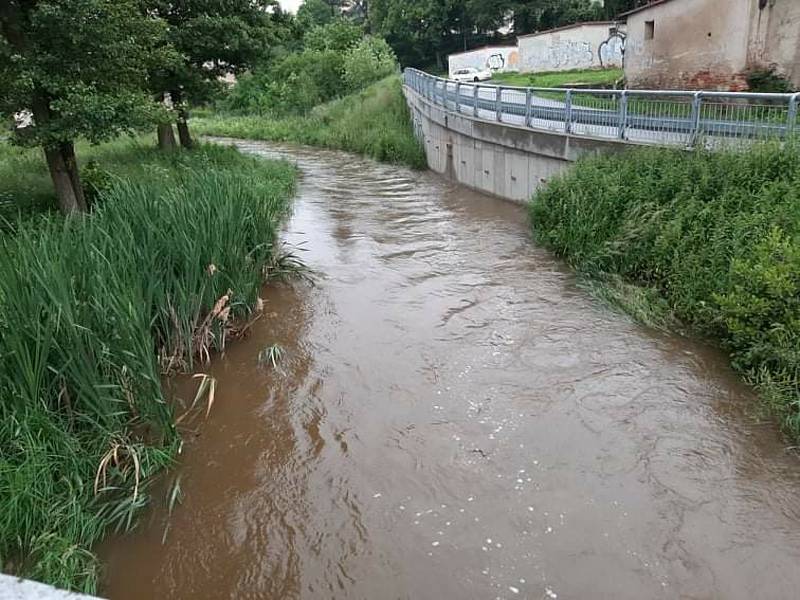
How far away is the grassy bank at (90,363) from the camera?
3998 millimetres

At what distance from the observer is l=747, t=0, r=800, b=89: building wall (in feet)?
47.9

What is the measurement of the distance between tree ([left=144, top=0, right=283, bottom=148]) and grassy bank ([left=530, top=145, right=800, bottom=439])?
864 centimetres

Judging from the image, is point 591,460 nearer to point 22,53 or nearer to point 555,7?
point 22,53

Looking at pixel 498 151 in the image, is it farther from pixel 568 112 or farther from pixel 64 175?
pixel 64 175

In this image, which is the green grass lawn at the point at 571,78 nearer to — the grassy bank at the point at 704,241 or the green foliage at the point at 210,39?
the green foliage at the point at 210,39

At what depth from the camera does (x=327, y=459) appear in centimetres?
516

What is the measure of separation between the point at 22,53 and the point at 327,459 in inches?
272

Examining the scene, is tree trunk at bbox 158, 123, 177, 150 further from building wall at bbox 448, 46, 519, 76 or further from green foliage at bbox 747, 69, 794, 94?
building wall at bbox 448, 46, 519, 76

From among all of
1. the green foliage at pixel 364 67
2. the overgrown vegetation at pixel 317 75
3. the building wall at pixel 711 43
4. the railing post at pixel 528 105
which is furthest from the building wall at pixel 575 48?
the railing post at pixel 528 105

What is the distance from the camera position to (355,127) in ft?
88.7

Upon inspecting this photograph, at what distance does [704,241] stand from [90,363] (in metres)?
6.57

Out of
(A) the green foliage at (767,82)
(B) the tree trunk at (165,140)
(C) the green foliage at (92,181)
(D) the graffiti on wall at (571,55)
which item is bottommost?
(C) the green foliage at (92,181)

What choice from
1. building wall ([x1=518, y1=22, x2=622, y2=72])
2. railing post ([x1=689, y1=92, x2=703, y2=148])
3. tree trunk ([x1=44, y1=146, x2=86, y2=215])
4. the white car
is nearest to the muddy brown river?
railing post ([x1=689, y1=92, x2=703, y2=148])

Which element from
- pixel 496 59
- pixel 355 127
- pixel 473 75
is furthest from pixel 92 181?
pixel 496 59
